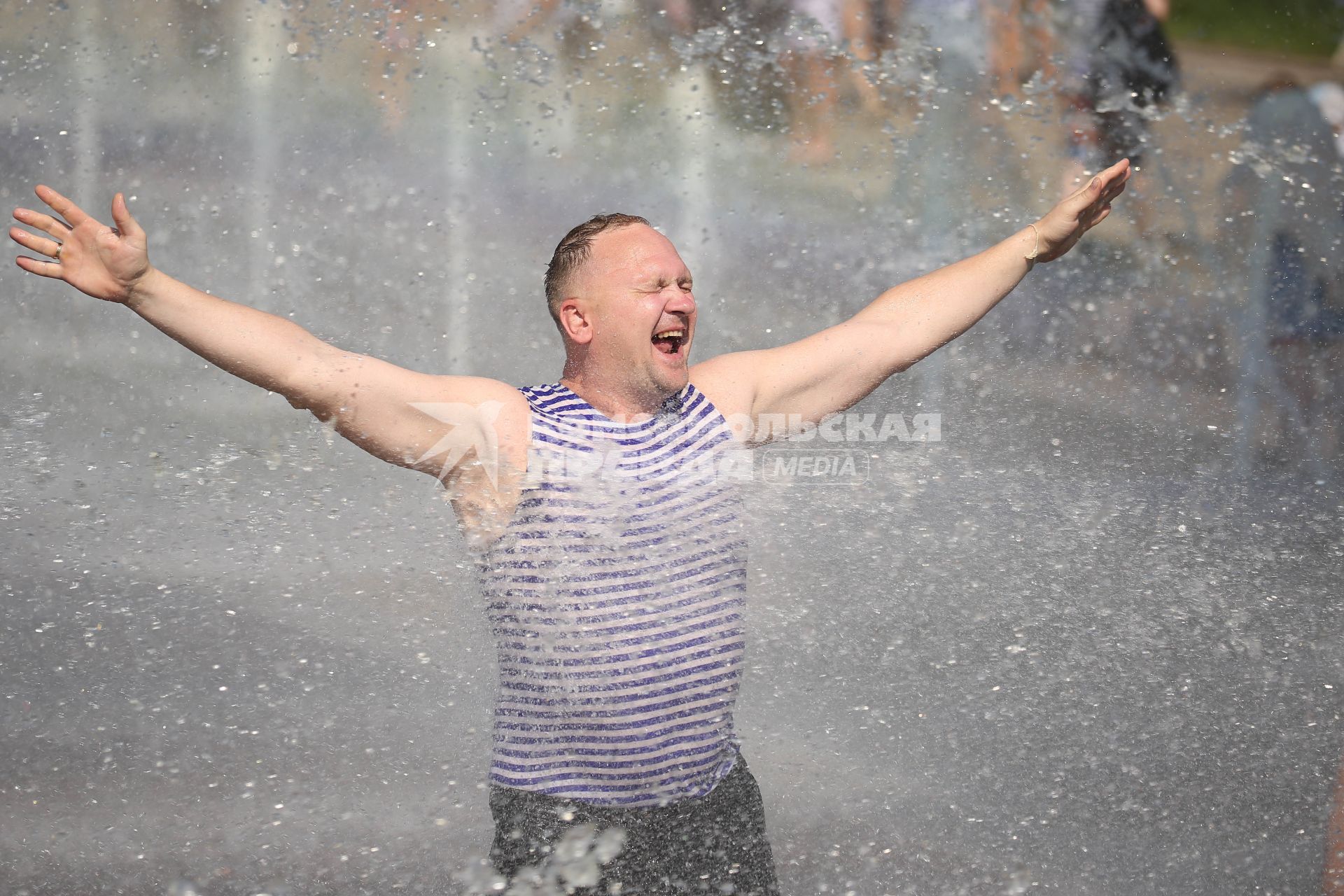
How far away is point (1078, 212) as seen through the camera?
2.53 metres

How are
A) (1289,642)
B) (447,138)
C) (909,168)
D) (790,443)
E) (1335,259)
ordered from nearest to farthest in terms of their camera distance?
(1289,642), (790,443), (1335,259), (447,138), (909,168)

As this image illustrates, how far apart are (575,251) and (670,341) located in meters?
0.22

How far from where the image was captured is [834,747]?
320 cm

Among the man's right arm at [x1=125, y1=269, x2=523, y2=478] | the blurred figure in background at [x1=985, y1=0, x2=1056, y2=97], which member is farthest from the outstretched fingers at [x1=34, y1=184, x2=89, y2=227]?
the blurred figure in background at [x1=985, y1=0, x2=1056, y2=97]

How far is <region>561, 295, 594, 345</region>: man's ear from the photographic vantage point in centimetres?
225

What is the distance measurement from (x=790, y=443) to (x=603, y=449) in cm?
260

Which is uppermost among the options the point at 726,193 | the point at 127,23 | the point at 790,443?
the point at 127,23

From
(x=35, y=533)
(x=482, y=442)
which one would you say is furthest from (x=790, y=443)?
(x=482, y=442)

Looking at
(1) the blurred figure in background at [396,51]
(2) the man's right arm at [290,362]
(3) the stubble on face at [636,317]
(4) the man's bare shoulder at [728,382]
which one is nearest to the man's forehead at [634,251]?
(3) the stubble on face at [636,317]

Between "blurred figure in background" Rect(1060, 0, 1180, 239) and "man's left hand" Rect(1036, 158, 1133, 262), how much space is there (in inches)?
162

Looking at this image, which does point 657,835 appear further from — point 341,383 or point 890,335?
point 890,335

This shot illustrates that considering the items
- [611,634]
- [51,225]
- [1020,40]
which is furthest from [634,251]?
[1020,40]

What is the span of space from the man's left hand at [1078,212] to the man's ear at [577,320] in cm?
Result: 85

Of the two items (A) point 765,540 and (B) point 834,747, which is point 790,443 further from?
(B) point 834,747
